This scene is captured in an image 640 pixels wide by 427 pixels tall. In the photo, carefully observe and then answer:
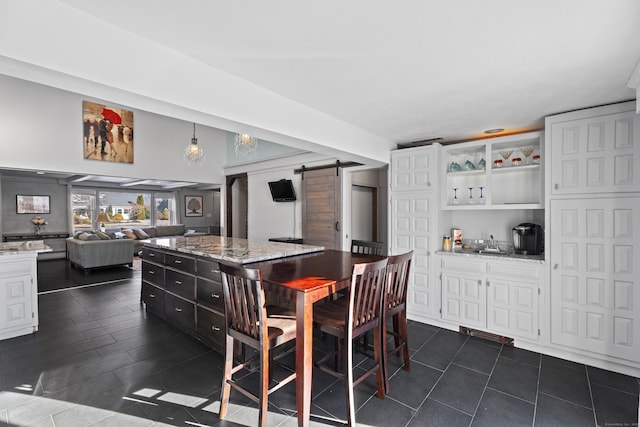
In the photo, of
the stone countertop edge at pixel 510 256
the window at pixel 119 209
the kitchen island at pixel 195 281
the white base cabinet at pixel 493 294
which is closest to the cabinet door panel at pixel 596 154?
the stone countertop edge at pixel 510 256

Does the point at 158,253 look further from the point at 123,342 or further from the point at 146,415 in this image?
the point at 146,415

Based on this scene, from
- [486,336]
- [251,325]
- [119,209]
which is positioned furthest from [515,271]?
[119,209]

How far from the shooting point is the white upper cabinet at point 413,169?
3695 millimetres

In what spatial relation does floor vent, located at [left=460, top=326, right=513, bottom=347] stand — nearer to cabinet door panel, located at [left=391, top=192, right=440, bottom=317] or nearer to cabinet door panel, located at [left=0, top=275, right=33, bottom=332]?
cabinet door panel, located at [left=391, top=192, right=440, bottom=317]

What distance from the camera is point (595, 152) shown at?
2.70m

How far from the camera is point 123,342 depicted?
9.97 ft

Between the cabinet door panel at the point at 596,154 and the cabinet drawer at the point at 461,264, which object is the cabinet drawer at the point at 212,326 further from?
the cabinet door panel at the point at 596,154

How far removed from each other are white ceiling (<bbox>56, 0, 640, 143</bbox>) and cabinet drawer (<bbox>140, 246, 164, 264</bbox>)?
2.47m

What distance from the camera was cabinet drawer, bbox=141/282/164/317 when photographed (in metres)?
3.63

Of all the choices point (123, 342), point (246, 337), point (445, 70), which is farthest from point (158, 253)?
point (445, 70)

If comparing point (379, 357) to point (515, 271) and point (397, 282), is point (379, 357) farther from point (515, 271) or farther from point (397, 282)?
point (515, 271)

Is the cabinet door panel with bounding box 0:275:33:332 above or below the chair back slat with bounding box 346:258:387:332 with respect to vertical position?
below

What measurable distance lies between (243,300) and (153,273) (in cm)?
253

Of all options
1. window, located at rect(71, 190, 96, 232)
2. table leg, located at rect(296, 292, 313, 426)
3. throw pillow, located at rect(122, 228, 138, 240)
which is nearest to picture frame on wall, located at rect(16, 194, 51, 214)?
window, located at rect(71, 190, 96, 232)
